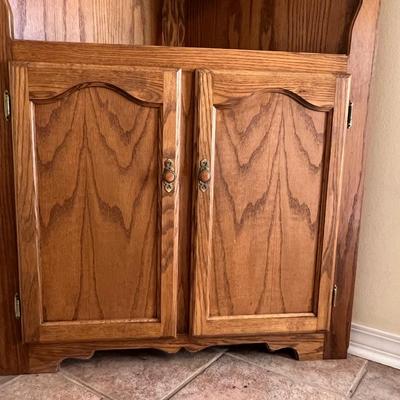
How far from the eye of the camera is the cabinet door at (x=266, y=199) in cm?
121

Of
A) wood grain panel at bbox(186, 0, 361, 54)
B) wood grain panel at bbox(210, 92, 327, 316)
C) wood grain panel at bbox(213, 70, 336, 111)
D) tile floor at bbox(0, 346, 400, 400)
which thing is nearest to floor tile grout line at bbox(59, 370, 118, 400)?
tile floor at bbox(0, 346, 400, 400)

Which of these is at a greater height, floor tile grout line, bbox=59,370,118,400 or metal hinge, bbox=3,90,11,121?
metal hinge, bbox=3,90,11,121

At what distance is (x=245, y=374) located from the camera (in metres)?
1.34

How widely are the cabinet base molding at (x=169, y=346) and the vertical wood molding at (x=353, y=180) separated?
63 mm

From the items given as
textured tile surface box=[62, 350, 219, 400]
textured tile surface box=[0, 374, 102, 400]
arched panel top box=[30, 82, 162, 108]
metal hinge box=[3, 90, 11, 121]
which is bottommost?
textured tile surface box=[62, 350, 219, 400]

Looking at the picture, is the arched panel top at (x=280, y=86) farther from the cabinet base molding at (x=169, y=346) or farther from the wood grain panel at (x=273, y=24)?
the cabinet base molding at (x=169, y=346)

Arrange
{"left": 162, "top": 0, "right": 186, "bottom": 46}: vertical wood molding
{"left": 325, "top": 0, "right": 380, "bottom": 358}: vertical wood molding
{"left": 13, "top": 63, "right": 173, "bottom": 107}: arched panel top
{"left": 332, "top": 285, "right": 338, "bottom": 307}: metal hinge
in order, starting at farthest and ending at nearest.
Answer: {"left": 162, "top": 0, "right": 186, "bottom": 46}: vertical wood molding < {"left": 332, "top": 285, "right": 338, "bottom": 307}: metal hinge < {"left": 325, "top": 0, "right": 380, "bottom": 358}: vertical wood molding < {"left": 13, "top": 63, "right": 173, "bottom": 107}: arched panel top

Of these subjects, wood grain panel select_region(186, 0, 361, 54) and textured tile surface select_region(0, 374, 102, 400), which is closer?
textured tile surface select_region(0, 374, 102, 400)

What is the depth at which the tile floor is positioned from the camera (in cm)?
124

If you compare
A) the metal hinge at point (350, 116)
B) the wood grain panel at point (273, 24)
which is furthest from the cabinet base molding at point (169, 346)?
the wood grain panel at point (273, 24)

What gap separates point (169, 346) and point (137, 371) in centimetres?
12

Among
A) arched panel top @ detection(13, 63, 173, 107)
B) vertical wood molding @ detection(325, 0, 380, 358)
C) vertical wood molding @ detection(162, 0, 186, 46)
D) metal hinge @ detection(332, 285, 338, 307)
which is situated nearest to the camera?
arched panel top @ detection(13, 63, 173, 107)

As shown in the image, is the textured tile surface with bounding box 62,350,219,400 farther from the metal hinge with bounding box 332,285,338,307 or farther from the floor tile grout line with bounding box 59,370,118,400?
the metal hinge with bounding box 332,285,338,307

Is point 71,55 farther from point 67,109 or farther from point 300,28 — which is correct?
point 300,28
